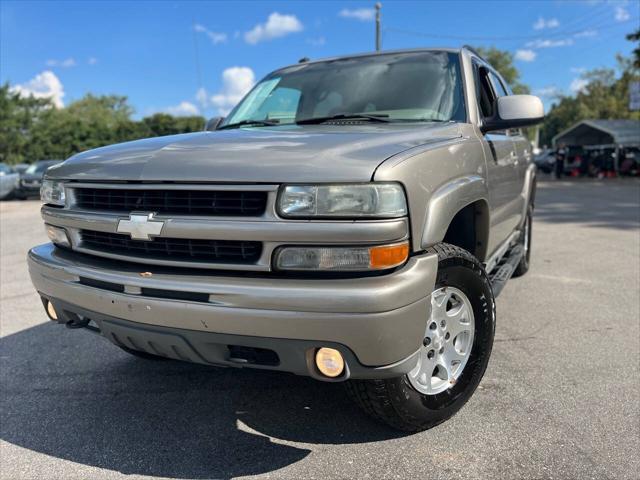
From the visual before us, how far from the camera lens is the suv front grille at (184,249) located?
6.85ft

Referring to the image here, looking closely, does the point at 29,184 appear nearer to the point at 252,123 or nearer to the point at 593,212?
the point at 593,212

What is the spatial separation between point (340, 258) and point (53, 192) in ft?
5.43

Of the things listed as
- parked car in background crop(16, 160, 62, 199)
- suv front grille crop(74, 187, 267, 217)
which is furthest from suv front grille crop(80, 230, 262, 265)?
parked car in background crop(16, 160, 62, 199)

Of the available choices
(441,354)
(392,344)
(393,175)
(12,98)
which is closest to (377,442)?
(441,354)

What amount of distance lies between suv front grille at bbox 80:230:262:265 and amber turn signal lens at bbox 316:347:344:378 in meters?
0.44

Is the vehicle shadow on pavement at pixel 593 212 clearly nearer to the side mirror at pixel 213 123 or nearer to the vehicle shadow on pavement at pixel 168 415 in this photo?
the side mirror at pixel 213 123

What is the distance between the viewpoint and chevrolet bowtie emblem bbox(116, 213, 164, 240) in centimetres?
220

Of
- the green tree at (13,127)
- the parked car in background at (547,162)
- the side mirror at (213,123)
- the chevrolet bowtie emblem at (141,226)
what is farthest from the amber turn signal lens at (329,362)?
the green tree at (13,127)

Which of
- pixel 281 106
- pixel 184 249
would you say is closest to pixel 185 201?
pixel 184 249

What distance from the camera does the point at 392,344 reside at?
6.57 feet

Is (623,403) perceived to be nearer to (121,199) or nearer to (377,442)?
(377,442)

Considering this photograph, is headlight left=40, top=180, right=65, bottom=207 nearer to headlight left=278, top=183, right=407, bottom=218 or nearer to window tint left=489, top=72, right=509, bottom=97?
headlight left=278, top=183, right=407, bottom=218

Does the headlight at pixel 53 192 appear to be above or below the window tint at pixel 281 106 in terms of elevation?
below

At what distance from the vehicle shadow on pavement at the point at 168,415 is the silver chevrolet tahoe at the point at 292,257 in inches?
19.2
